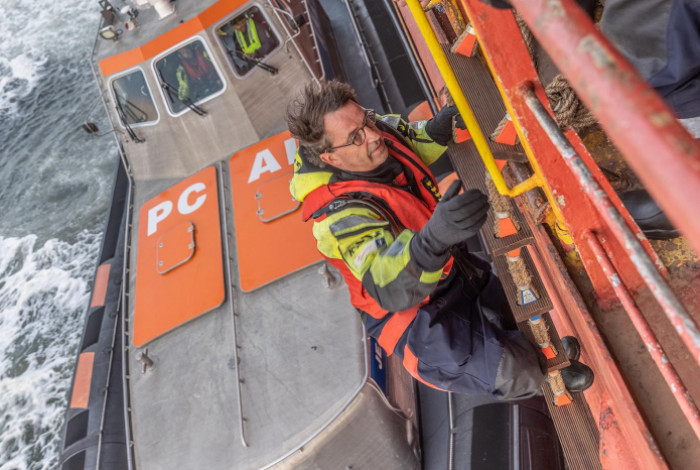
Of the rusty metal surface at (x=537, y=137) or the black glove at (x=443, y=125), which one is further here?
the black glove at (x=443, y=125)

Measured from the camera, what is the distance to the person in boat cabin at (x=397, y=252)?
5.80 ft

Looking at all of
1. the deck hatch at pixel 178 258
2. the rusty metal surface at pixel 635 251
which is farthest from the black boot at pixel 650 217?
the deck hatch at pixel 178 258

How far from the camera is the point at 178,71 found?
14.2 feet

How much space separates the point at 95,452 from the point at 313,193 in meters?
2.90

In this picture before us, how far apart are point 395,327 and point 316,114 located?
101 cm

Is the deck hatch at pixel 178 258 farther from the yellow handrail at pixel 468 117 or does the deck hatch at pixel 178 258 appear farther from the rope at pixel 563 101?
the rope at pixel 563 101

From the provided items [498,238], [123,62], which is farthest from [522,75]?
[123,62]

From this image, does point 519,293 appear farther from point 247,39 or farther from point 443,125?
point 247,39

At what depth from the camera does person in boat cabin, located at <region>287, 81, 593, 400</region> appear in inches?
69.6

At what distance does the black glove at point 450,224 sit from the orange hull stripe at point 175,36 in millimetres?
3451

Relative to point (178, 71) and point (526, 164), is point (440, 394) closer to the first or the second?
point (526, 164)

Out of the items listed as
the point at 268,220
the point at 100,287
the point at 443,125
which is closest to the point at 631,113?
the point at 443,125

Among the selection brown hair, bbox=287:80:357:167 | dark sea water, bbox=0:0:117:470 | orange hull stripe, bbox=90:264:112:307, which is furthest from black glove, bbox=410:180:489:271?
dark sea water, bbox=0:0:117:470

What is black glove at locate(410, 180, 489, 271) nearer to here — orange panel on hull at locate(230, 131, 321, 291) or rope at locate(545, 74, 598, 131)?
rope at locate(545, 74, 598, 131)
